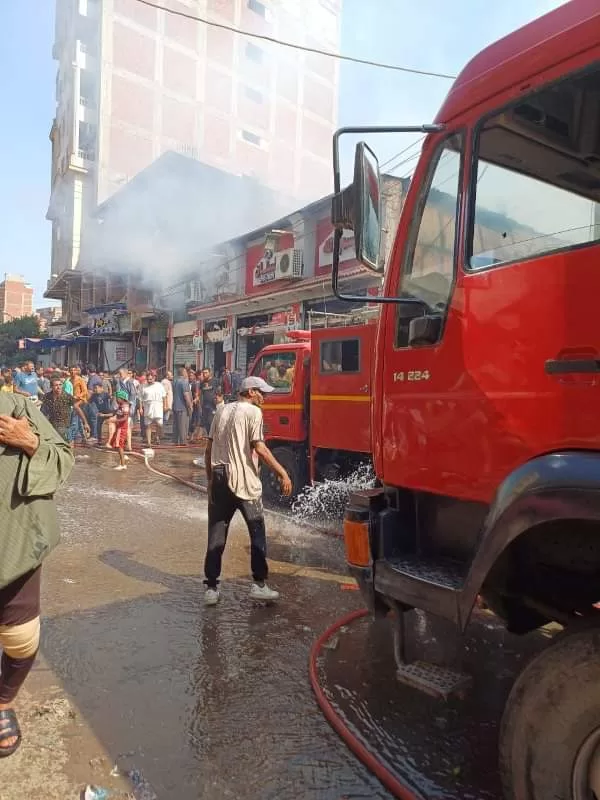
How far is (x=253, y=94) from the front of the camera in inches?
1700

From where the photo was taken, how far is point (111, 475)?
32.1ft

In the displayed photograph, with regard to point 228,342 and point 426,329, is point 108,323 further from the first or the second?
point 426,329

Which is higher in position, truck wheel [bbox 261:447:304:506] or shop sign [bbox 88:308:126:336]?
shop sign [bbox 88:308:126:336]

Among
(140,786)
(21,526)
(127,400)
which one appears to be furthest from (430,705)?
(127,400)

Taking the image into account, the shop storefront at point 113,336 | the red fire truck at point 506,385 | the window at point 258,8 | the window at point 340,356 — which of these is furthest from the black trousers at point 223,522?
the window at point 258,8

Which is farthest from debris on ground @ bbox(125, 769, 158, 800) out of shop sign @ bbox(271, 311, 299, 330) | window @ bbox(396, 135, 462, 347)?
shop sign @ bbox(271, 311, 299, 330)

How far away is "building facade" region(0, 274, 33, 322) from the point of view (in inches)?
2817

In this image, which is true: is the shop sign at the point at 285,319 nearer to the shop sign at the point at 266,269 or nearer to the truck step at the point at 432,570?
the shop sign at the point at 266,269

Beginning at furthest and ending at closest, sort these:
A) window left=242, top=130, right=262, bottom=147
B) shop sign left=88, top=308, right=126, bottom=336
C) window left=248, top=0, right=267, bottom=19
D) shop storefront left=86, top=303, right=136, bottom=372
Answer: window left=242, top=130, right=262, bottom=147 → window left=248, top=0, right=267, bottom=19 → shop sign left=88, top=308, right=126, bottom=336 → shop storefront left=86, top=303, right=136, bottom=372

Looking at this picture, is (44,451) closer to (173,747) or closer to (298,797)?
(173,747)

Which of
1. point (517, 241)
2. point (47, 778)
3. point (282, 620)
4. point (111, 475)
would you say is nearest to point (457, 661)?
point (282, 620)

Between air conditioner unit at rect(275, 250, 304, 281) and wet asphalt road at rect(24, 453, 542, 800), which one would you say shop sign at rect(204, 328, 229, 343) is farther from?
wet asphalt road at rect(24, 453, 542, 800)

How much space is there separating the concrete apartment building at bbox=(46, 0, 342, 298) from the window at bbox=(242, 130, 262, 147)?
10 cm

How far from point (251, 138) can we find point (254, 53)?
570cm
